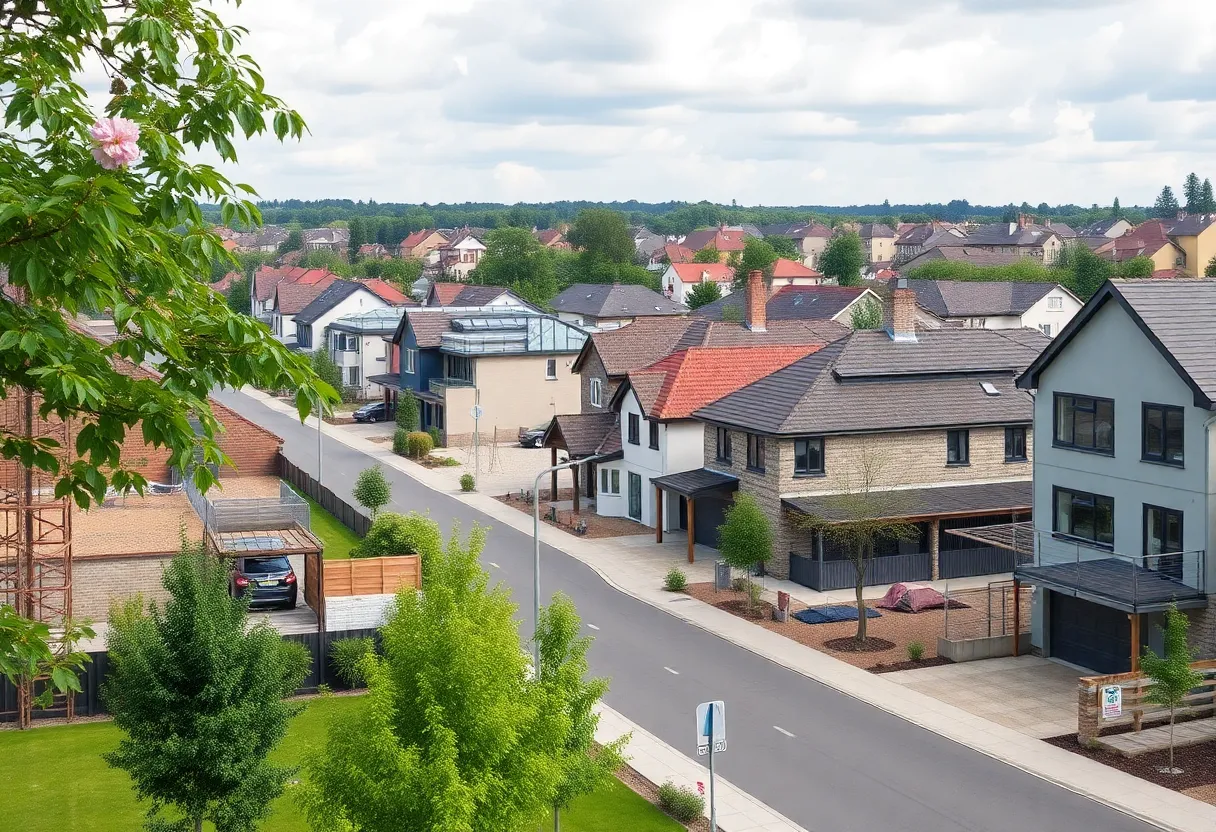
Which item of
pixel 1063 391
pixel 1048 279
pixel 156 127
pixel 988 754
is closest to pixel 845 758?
pixel 988 754

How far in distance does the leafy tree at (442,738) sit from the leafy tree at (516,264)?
108283 millimetres

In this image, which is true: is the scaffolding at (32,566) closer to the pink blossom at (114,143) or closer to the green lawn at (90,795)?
the green lawn at (90,795)

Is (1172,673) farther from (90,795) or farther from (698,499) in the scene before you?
(698,499)

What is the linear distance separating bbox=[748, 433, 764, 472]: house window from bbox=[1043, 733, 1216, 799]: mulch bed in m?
16.3

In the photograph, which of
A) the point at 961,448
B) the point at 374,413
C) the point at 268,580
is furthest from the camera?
the point at 374,413

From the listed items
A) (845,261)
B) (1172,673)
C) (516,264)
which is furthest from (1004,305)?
(1172,673)

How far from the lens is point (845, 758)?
80.9 feet

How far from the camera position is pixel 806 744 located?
2552 cm

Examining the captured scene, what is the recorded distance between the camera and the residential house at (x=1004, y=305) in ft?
307

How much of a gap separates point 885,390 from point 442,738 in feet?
100

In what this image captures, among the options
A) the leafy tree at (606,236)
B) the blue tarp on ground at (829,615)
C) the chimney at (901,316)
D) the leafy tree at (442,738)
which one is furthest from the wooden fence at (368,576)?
the leafy tree at (606,236)

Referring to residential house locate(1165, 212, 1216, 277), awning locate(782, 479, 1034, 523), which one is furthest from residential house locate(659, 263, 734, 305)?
awning locate(782, 479, 1034, 523)

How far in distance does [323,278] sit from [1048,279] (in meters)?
66.3

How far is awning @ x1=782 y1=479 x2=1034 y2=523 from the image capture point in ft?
119
